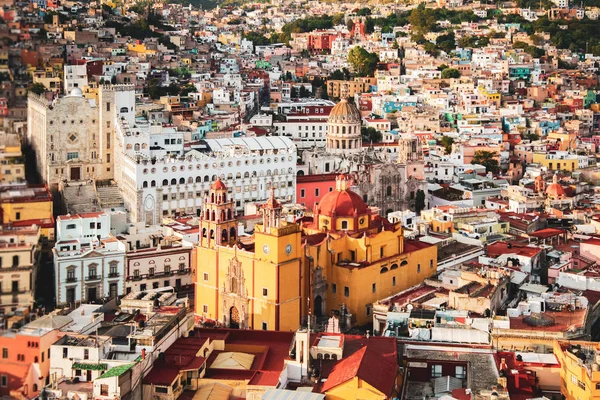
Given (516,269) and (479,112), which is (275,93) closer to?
(479,112)

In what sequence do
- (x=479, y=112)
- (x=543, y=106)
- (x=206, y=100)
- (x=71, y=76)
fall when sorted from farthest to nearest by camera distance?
(x=543, y=106), (x=479, y=112), (x=206, y=100), (x=71, y=76)

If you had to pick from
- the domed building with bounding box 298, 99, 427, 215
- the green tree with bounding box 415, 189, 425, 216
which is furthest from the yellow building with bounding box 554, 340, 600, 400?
the green tree with bounding box 415, 189, 425, 216

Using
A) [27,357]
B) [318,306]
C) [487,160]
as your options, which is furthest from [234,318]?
[487,160]

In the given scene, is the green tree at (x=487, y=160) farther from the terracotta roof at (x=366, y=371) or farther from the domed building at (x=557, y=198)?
the terracotta roof at (x=366, y=371)

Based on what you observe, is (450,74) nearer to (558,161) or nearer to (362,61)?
(362,61)

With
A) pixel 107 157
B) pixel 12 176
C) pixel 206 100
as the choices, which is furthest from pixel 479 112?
pixel 12 176
